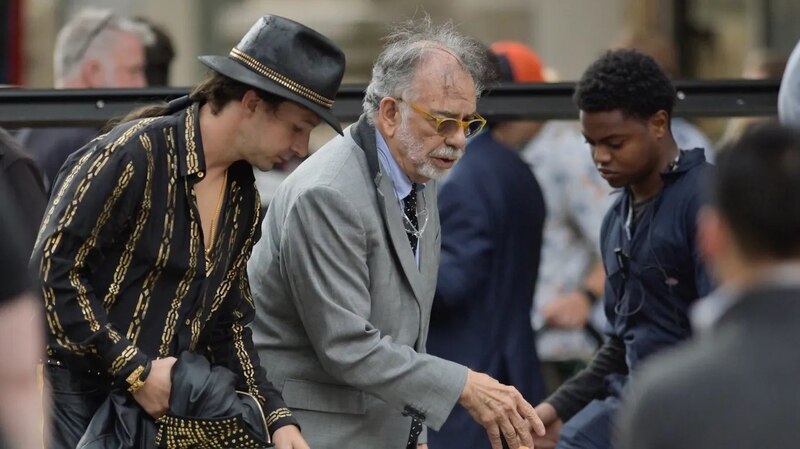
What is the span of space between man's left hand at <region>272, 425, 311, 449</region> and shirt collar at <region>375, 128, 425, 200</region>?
2.59ft

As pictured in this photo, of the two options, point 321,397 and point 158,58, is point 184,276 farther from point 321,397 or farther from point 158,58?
point 158,58

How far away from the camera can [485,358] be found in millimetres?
6473

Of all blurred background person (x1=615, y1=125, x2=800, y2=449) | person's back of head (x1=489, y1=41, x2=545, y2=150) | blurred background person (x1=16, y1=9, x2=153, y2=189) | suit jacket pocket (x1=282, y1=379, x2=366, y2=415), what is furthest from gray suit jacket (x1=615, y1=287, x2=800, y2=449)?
blurred background person (x1=16, y1=9, x2=153, y2=189)

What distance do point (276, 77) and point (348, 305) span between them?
669 millimetres

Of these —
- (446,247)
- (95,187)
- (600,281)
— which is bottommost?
(600,281)

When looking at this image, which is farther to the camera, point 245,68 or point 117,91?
point 117,91

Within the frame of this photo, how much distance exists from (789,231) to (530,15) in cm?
1040

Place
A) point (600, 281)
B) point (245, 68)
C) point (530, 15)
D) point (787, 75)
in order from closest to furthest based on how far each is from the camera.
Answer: point (245, 68), point (787, 75), point (600, 281), point (530, 15)

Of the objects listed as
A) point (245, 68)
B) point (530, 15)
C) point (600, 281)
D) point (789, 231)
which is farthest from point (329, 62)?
point (530, 15)

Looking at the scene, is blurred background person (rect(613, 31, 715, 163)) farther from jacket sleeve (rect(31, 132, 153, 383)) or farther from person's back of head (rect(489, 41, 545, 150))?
jacket sleeve (rect(31, 132, 153, 383))

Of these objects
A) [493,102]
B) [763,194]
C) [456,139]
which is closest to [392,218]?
[456,139]

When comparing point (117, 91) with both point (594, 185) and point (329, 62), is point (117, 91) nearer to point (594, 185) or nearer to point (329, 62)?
point (329, 62)

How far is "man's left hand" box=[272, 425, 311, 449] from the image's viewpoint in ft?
15.4

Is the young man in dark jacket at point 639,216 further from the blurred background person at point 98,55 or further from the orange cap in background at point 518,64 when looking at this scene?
the blurred background person at point 98,55
